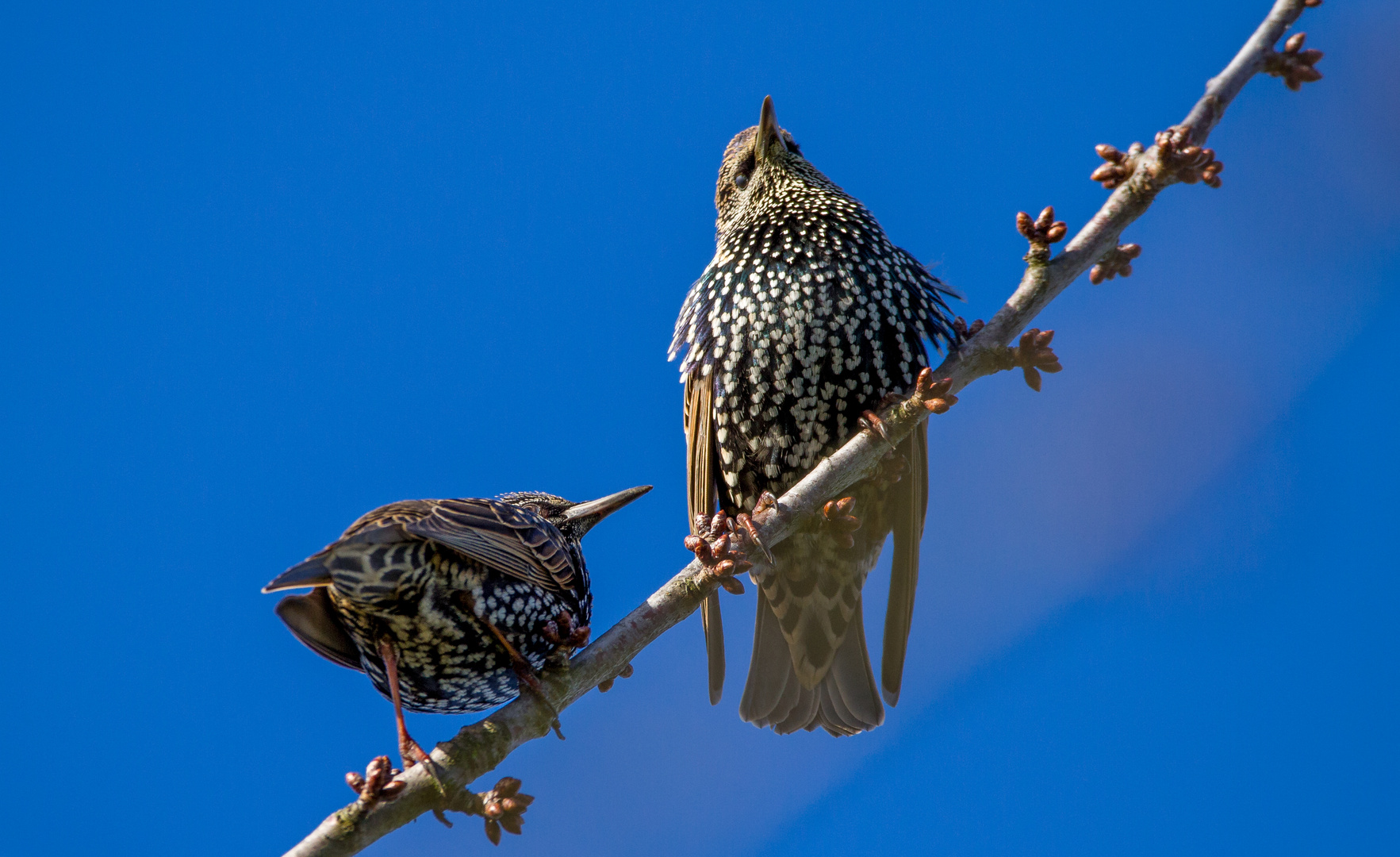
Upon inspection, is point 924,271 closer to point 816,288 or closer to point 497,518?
point 816,288

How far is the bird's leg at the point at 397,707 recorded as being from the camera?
13.4 ft

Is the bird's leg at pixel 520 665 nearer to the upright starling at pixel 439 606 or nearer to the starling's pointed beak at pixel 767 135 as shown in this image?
the upright starling at pixel 439 606

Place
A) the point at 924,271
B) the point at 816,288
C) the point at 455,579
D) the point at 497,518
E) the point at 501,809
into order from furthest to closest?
the point at 924,271 → the point at 816,288 → the point at 497,518 → the point at 455,579 → the point at 501,809

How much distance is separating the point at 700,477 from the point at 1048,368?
1.75m

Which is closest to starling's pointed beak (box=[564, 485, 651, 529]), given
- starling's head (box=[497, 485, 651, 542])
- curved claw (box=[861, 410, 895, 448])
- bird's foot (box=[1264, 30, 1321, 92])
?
starling's head (box=[497, 485, 651, 542])

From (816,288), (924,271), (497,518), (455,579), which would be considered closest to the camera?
(455,579)

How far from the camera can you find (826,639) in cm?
606

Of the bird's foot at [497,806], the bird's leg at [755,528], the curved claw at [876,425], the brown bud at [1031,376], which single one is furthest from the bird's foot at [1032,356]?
the bird's foot at [497,806]

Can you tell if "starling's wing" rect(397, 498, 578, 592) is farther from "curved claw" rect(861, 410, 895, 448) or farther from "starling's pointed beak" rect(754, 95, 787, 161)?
"starling's pointed beak" rect(754, 95, 787, 161)

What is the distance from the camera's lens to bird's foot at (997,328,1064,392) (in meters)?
4.52

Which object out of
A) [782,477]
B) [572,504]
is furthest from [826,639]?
[572,504]

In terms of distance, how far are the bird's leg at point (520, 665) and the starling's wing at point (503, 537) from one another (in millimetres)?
161

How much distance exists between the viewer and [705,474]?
18.5ft

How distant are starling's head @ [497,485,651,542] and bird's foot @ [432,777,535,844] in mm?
1578
